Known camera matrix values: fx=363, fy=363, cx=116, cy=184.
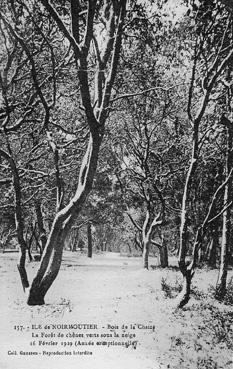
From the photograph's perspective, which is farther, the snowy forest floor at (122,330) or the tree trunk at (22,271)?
the tree trunk at (22,271)

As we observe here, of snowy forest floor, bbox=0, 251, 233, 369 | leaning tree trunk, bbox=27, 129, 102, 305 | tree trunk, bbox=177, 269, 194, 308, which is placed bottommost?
snowy forest floor, bbox=0, 251, 233, 369

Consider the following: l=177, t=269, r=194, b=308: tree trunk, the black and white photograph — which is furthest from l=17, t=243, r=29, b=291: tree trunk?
l=177, t=269, r=194, b=308: tree trunk

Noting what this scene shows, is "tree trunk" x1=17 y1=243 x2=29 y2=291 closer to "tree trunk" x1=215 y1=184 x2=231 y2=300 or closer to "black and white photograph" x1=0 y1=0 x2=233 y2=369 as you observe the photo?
"black and white photograph" x1=0 y1=0 x2=233 y2=369

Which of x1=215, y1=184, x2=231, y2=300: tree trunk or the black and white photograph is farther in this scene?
x1=215, y1=184, x2=231, y2=300: tree trunk

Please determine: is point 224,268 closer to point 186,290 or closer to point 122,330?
point 186,290

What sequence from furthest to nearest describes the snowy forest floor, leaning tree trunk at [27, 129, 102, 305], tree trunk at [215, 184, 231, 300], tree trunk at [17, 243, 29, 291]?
tree trunk at [215, 184, 231, 300] → tree trunk at [17, 243, 29, 291] → leaning tree trunk at [27, 129, 102, 305] → the snowy forest floor

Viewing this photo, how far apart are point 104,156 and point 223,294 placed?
13782 millimetres

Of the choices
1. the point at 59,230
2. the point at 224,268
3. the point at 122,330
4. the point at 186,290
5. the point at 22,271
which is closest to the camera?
the point at 122,330

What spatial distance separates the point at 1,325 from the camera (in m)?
9.05

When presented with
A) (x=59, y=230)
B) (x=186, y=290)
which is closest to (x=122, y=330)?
(x=186, y=290)

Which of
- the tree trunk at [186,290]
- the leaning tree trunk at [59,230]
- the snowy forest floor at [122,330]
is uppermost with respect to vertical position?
the leaning tree trunk at [59,230]

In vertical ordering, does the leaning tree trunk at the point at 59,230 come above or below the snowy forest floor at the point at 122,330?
above

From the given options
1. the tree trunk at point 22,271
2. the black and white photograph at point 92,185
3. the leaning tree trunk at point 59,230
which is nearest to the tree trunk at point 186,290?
the black and white photograph at point 92,185

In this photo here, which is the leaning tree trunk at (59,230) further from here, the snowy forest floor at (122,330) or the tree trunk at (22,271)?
the snowy forest floor at (122,330)
